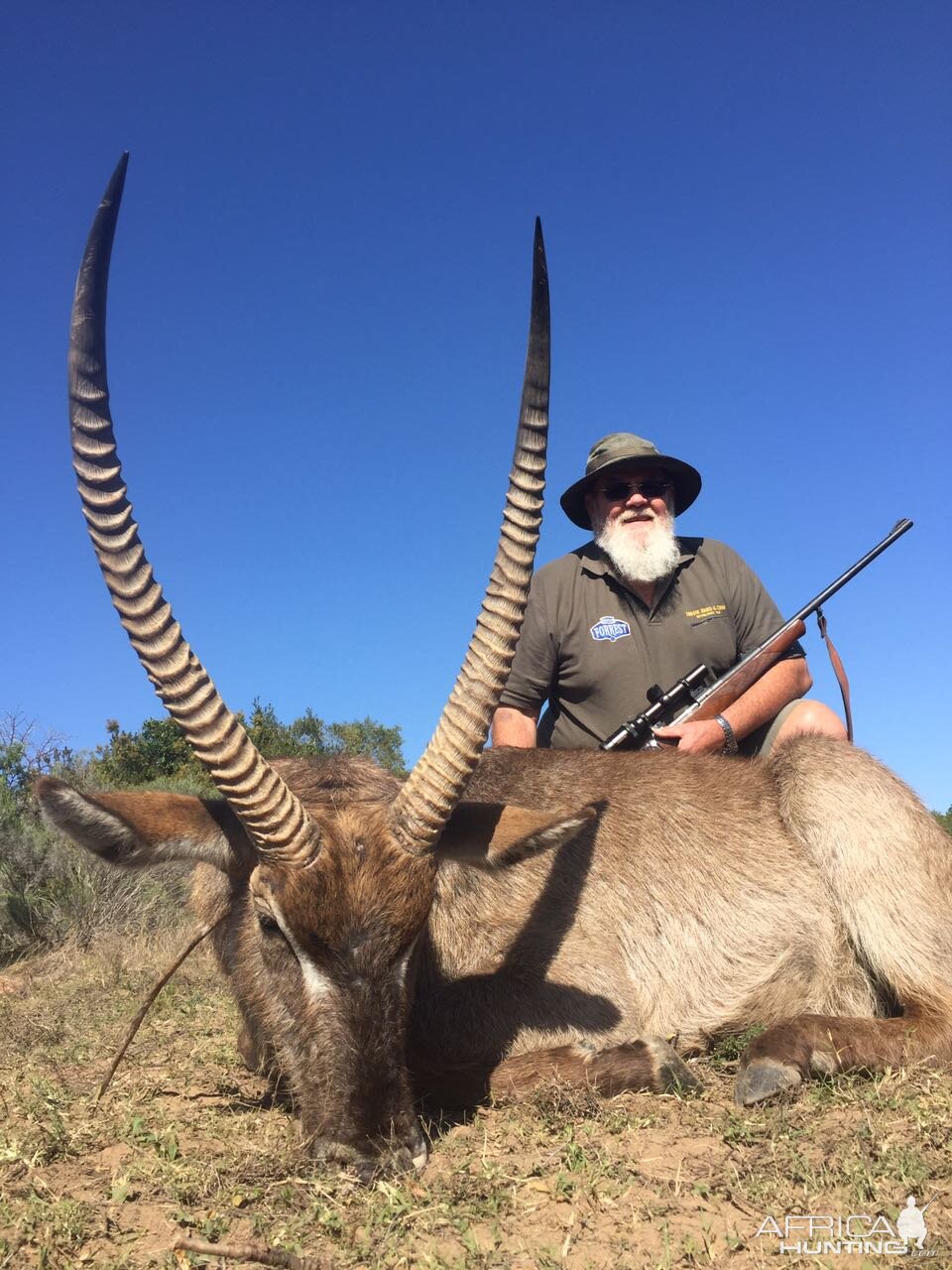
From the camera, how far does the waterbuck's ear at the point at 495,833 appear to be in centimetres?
Result: 399

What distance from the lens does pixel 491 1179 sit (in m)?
3.11

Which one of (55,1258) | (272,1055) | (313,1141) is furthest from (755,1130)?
(55,1258)

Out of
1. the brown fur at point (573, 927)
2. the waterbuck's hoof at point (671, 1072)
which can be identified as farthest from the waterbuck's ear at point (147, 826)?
the waterbuck's hoof at point (671, 1072)

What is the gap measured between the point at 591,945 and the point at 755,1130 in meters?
1.31

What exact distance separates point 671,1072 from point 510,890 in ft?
3.60

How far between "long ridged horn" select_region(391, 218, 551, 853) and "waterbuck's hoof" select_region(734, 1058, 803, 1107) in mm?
1651

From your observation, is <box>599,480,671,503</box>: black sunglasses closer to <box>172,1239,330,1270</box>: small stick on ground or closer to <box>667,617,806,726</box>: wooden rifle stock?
<box>667,617,806,726</box>: wooden rifle stock

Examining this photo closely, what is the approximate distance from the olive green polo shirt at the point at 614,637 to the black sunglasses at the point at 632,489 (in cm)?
74

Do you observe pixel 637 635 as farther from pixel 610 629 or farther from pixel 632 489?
pixel 632 489

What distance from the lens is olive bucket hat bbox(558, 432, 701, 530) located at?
8.27 m

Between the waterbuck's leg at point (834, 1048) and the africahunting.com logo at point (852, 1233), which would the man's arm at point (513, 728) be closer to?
the waterbuck's leg at point (834, 1048)

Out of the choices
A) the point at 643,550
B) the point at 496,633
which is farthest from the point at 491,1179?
the point at 643,550

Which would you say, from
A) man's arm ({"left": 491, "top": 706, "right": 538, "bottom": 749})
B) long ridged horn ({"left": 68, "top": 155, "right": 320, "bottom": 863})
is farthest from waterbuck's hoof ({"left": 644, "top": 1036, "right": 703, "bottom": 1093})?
man's arm ({"left": 491, "top": 706, "right": 538, "bottom": 749})

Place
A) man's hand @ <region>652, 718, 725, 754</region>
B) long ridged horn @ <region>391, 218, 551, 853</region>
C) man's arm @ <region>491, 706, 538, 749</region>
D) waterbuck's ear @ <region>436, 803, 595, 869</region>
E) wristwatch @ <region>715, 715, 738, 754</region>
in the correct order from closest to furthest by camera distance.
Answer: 1. long ridged horn @ <region>391, 218, 551, 853</region>
2. waterbuck's ear @ <region>436, 803, 595, 869</region>
3. man's hand @ <region>652, 718, 725, 754</region>
4. wristwatch @ <region>715, 715, 738, 754</region>
5. man's arm @ <region>491, 706, 538, 749</region>
